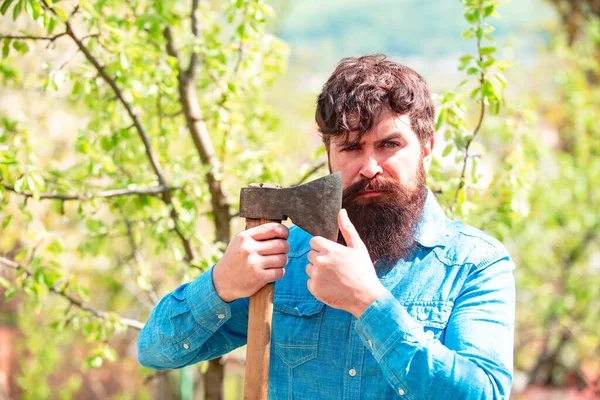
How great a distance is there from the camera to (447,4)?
7281 cm

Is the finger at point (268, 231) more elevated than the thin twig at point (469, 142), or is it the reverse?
the thin twig at point (469, 142)

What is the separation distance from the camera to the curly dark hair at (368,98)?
1.92m

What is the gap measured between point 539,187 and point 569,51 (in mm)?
2116

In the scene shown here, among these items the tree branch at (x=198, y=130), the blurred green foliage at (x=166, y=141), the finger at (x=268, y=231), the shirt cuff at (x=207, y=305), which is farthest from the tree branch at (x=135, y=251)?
the finger at (x=268, y=231)

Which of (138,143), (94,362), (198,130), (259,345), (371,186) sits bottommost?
(94,362)

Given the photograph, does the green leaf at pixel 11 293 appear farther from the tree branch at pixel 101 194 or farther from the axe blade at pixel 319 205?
the axe blade at pixel 319 205

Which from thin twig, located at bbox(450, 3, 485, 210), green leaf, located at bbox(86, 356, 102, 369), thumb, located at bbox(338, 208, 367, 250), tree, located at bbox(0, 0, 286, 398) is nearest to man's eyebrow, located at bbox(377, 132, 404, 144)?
thumb, located at bbox(338, 208, 367, 250)

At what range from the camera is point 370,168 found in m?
1.88

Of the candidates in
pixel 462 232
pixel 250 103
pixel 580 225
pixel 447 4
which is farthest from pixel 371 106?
pixel 447 4

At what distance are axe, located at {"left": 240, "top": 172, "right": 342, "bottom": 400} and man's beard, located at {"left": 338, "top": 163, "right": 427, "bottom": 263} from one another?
15 cm

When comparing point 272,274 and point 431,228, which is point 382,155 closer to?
point 431,228

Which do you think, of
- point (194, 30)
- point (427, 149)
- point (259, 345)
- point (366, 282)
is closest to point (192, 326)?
point (259, 345)

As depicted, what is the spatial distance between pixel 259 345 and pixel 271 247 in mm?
293

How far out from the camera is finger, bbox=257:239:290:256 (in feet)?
5.83
